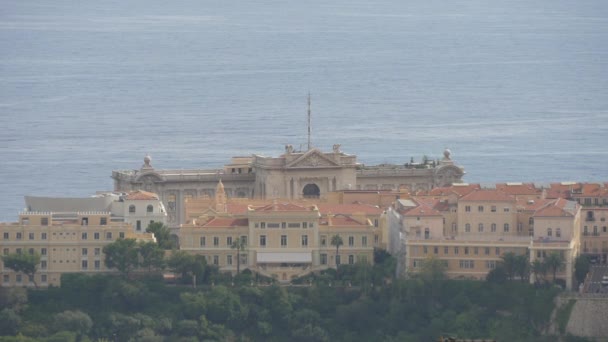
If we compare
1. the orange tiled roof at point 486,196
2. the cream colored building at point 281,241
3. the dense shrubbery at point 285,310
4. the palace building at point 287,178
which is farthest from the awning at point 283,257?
the palace building at point 287,178

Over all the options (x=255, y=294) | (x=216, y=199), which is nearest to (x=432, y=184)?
(x=216, y=199)

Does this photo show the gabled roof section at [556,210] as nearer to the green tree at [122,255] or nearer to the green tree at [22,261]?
the green tree at [122,255]

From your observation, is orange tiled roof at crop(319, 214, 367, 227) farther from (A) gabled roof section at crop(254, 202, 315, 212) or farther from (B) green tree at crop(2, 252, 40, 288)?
(B) green tree at crop(2, 252, 40, 288)

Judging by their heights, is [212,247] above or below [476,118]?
below

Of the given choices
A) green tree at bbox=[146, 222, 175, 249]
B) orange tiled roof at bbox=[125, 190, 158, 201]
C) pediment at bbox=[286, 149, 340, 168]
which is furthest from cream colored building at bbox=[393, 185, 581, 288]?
pediment at bbox=[286, 149, 340, 168]

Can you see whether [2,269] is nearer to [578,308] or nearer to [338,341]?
[338,341]

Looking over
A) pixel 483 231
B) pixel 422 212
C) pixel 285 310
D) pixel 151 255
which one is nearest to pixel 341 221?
pixel 422 212
